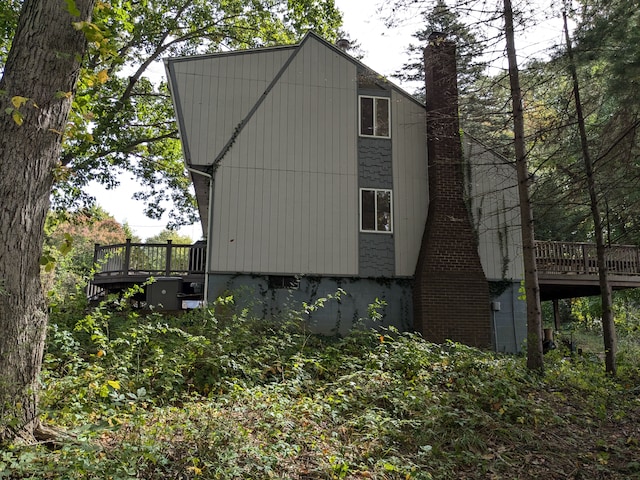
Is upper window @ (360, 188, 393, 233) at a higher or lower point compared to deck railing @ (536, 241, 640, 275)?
higher

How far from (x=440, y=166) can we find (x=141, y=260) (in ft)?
28.3

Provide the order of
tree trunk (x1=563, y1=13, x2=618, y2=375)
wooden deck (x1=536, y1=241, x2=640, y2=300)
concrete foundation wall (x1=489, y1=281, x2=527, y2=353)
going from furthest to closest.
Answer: wooden deck (x1=536, y1=241, x2=640, y2=300), concrete foundation wall (x1=489, y1=281, x2=527, y2=353), tree trunk (x1=563, y1=13, x2=618, y2=375)

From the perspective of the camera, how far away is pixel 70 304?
7.53m

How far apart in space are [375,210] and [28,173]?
1001 centimetres

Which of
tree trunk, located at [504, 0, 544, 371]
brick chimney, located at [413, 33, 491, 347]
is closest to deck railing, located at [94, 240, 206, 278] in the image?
brick chimney, located at [413, 33, 491, 347]

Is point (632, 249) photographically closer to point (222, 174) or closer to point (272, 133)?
point (272, 133)

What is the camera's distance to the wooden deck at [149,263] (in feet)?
45.8

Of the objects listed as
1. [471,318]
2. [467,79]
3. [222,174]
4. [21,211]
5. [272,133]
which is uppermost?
[467,79]

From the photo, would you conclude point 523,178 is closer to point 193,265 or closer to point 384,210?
point 384,210

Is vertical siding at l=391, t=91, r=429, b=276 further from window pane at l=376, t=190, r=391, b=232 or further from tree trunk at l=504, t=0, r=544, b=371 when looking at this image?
tree trunk at l=504, t=0, r=544, b=371

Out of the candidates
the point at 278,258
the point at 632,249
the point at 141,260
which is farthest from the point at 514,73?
the point at 141,260

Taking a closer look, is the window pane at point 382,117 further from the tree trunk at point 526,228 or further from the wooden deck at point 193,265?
the wooden deck at point 193,265

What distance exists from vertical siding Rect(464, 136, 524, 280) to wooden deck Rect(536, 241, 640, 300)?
1.23 meters

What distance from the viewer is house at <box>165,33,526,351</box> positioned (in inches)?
487
